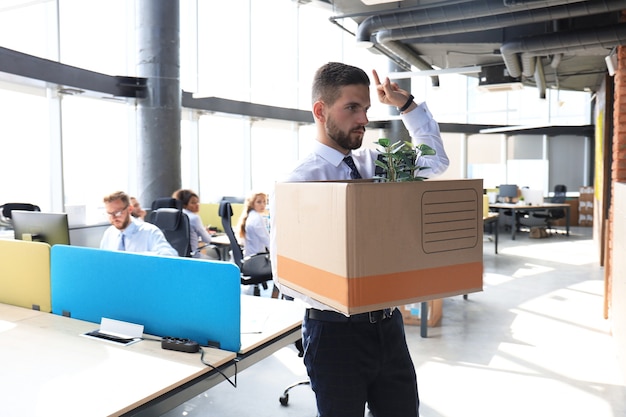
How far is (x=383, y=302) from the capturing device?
106 centimetres

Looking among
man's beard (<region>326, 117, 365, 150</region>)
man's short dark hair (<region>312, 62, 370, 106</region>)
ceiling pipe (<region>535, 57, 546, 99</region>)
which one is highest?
ceiling pipe (<region>535, 57, 546, 99</region>)

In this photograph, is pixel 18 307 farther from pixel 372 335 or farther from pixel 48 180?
pixel 48 180

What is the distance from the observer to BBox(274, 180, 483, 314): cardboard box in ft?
3.36

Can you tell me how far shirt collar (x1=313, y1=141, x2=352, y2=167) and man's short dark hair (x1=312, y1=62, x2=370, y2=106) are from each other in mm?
138

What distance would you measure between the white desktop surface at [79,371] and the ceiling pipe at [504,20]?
162 inches

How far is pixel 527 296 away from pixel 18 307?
16.8ft

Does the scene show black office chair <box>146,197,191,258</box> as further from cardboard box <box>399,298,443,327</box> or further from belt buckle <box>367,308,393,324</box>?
belt buckle <box>367,308,393,324</box>

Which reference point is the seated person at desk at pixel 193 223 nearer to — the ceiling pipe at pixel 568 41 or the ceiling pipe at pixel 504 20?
the ceiling pipe at pixel 504 20

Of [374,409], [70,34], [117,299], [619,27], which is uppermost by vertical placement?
[70,34]

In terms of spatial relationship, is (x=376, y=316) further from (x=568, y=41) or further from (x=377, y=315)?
(x=568, y=41)

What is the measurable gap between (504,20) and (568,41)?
897mm

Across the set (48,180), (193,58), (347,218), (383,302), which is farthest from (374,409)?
(193,58)

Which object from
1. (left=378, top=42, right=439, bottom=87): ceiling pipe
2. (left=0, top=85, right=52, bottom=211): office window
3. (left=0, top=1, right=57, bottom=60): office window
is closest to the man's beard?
(left=0, top=1, right=57, bottom=60): office window

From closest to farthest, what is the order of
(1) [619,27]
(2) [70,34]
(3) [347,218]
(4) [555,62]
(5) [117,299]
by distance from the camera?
(3) [347,218] → (5) [117,299] → (1) [619,27] → (2) [70,34] → (4) [555,62]
